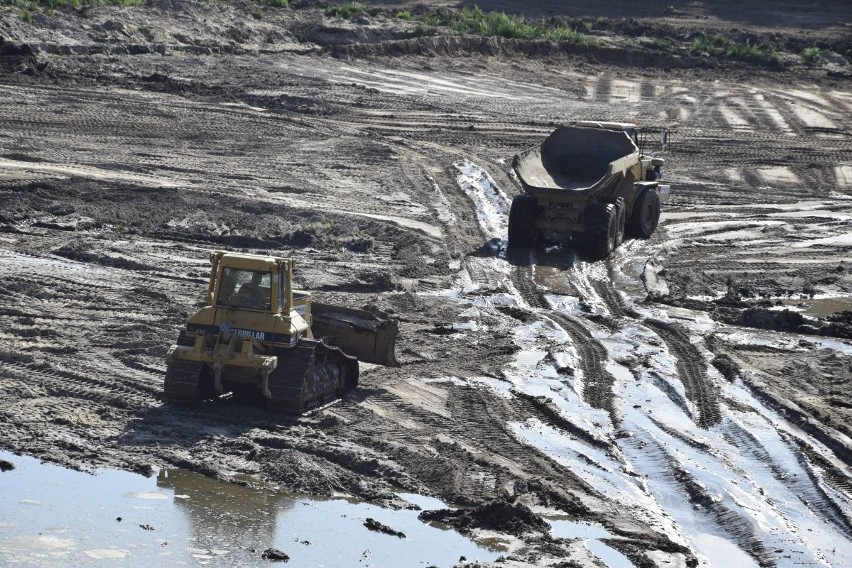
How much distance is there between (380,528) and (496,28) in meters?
41.9

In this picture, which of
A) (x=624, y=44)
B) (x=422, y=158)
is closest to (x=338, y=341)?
(x=422, y=158)

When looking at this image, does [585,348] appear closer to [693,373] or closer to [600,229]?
[693,373]

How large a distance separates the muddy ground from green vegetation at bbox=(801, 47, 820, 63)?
21.9ft

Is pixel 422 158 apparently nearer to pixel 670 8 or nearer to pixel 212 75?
pixel 212 75

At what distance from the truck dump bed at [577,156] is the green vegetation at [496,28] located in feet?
81.9

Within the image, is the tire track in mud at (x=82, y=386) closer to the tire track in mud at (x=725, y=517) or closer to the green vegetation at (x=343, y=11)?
the tire track in mud at (x=725, y=517)

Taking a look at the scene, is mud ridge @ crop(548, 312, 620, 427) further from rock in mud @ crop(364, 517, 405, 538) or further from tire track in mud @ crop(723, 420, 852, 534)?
rock in mud @ crop(364, 517, 405, 538)

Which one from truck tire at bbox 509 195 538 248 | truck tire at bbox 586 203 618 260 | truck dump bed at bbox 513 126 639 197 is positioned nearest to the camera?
truck tire at bbox 586 203 618 260

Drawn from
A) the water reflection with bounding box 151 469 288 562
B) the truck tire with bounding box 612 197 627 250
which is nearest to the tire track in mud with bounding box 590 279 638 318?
the truck tire with bounding box 612 197 627 250

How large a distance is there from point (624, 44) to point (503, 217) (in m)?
28.5

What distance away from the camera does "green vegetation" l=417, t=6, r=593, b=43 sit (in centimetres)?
5072

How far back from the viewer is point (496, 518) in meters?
11.2

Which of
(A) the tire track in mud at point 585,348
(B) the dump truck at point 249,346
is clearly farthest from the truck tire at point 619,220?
(B) the dump truck at point 249,346

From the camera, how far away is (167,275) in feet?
64.7
